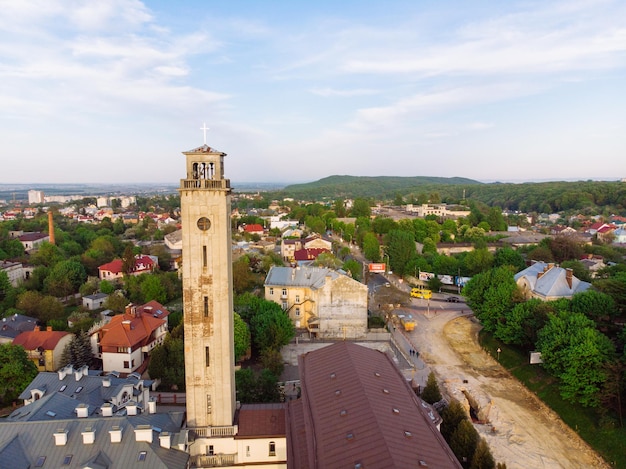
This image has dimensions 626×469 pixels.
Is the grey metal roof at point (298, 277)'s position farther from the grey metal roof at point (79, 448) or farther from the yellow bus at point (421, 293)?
the grey metal roof at point (79, 448)

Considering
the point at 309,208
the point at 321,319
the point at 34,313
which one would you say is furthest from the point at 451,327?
the point at 309,208

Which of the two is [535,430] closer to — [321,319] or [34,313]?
[321,319]

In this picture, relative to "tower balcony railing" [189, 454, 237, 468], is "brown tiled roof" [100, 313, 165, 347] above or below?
above

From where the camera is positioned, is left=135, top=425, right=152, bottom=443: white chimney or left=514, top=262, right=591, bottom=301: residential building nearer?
left=135, top=425, right=152, bottom=443: white chimney

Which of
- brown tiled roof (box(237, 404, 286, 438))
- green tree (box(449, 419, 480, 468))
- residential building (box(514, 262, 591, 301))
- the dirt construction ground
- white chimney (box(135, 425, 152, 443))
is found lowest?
the dirt construction ground

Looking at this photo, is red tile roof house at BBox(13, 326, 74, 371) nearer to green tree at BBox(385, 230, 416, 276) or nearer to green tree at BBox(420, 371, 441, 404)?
green tree at BBox(420, 371, 441, 404)

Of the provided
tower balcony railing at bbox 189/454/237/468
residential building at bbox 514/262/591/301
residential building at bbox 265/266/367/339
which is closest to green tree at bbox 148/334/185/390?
tower balcony railing at bbox 189/454/237/468

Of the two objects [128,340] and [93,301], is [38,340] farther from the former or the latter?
[93,301]

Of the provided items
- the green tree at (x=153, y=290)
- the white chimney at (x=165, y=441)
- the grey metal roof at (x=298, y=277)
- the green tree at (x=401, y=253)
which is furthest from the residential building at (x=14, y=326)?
the green tree at (x=401, y=253)

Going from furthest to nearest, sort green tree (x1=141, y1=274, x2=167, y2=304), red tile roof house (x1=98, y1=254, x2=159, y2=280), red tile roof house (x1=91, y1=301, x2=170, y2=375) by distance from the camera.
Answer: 1. red tile roof house (x1=98, y1=254, x2=159, y2=280)
2. green tree (x1=141, y1=274, x2=167, y2=304)
3. red tile roof house (x1=91, y1=301, x2=170, y2=375)
